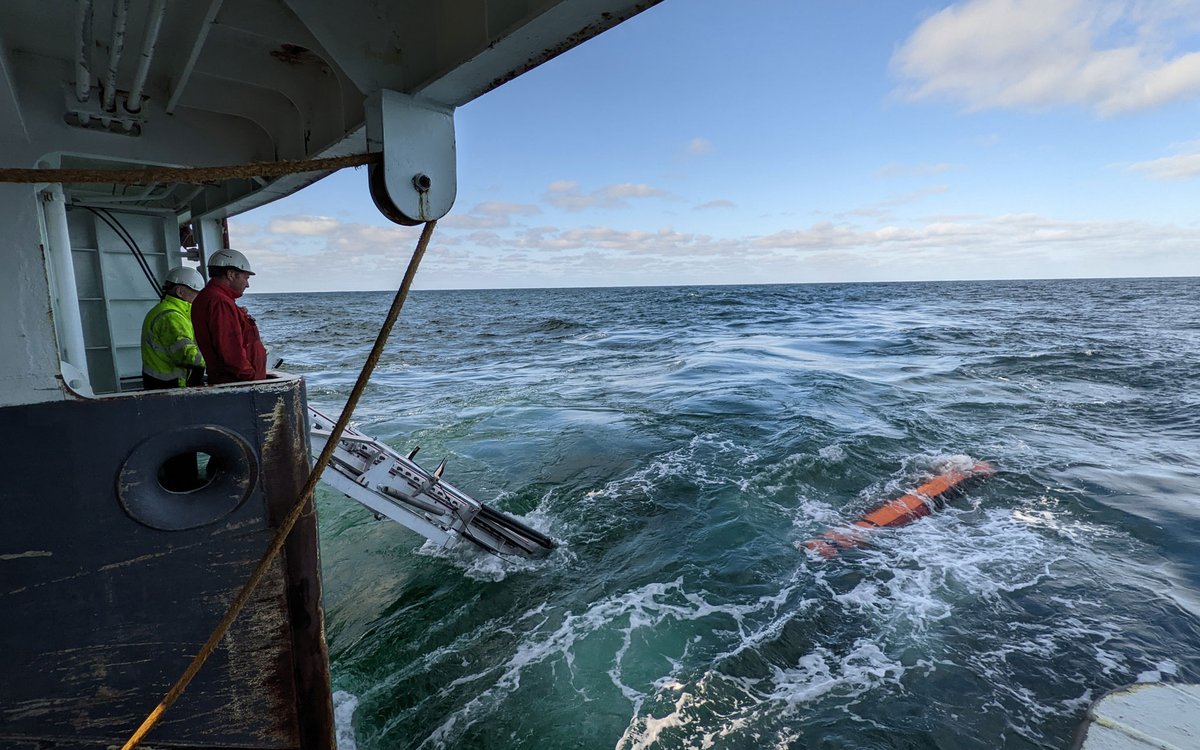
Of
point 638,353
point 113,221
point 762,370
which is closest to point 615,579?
point 113,221

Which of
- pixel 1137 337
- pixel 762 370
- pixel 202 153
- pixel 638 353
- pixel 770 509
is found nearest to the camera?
pixel 202 153

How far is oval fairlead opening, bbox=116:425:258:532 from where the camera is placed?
2734 mm

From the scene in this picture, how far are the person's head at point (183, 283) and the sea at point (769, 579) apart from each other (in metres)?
4.03

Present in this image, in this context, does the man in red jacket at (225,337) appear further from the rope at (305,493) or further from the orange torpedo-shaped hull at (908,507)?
the orange torpedo-shaped hull at (908,507)

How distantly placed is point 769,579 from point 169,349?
22.5 ft

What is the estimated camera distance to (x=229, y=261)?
12.7 feet

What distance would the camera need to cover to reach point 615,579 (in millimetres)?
7270

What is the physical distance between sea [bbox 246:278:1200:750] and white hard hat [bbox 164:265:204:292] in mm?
4069

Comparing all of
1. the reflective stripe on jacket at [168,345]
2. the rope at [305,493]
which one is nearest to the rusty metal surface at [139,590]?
the rope at [305,493]

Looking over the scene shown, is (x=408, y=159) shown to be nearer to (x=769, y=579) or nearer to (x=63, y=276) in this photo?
(x=63, y=276)

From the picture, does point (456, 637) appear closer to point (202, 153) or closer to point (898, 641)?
point (898, 641)

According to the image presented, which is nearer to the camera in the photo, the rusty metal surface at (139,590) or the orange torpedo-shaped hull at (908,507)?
the rusty metal surface at (139,590)

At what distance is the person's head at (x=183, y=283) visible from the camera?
14.8ft

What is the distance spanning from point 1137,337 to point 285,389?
1564 inches
